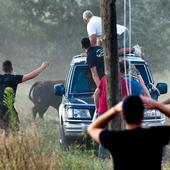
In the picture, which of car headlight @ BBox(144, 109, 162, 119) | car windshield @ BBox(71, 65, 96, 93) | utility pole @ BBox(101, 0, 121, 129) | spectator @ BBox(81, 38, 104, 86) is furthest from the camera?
car windshield @ BBox(71, 65, 96, 93)

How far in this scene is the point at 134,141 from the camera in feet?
19.0

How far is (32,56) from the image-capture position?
32.2 m

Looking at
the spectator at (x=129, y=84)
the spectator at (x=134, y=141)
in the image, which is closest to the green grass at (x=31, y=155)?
the spectator at (x=129, y=84)

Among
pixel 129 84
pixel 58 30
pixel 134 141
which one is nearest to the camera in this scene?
pixel 134 141

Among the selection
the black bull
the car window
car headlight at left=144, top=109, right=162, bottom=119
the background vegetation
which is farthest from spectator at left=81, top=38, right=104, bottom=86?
the background vegetation

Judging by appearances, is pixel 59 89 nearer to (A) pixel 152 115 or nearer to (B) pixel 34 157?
(A) pixel 152 115

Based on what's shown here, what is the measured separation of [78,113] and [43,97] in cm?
680

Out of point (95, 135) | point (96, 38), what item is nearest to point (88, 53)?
point (96, 38)

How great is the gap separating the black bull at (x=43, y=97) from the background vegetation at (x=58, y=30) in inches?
430

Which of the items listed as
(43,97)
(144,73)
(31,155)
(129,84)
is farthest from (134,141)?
(43,97)

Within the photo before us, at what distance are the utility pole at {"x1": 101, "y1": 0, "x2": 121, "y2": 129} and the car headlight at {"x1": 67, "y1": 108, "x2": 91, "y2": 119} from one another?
411 cm

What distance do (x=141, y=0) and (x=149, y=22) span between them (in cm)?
156

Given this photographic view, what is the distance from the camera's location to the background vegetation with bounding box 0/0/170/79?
31.0m

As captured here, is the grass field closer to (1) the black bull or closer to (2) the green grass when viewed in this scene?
(2) the green grass
